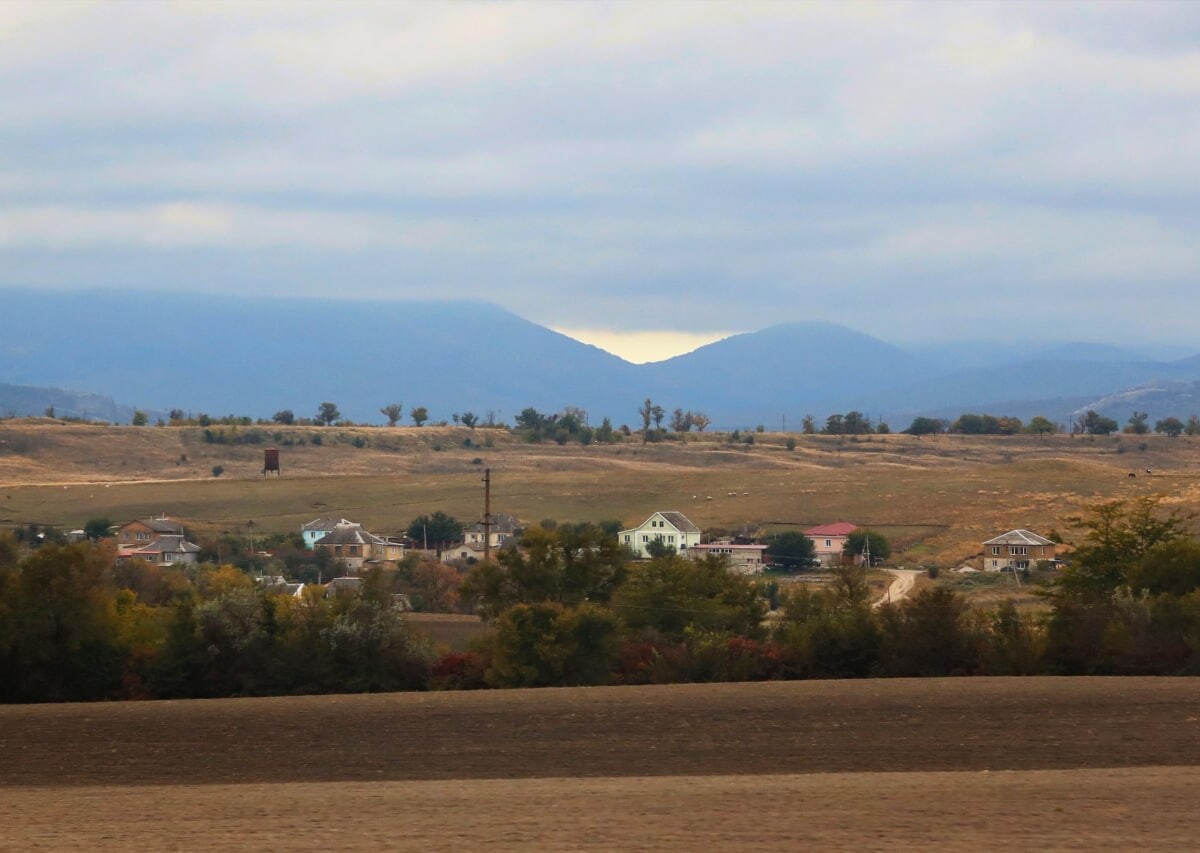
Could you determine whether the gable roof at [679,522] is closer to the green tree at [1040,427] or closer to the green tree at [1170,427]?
the green tree at [1040,427]

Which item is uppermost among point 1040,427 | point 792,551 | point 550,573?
point 1040,427

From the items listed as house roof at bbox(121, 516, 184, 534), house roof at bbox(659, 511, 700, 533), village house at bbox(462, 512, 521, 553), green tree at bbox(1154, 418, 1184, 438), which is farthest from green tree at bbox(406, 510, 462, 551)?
green tree at bbox(1154, 418, 1184, 438)

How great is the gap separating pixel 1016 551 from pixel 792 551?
43.6ft

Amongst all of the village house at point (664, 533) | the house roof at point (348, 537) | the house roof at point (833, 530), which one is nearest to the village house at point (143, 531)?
the house roof at point (348, 537)

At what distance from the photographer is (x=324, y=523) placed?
102 metres

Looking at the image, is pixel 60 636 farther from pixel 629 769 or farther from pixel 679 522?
pixel 679 522

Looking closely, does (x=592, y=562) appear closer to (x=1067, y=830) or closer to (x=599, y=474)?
(x=1067, y=830)

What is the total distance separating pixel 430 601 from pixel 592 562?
68.1 feet

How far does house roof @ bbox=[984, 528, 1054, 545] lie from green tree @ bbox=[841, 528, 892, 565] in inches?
242

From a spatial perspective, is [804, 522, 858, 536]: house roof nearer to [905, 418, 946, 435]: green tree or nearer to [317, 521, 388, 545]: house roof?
[317, 521, 388, 545]: house roof

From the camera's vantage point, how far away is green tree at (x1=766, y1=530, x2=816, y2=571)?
3511 inches

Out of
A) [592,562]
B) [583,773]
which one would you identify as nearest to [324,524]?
[592,562]

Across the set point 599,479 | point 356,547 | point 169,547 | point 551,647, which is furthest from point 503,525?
point 551,647

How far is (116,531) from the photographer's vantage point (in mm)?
98750
